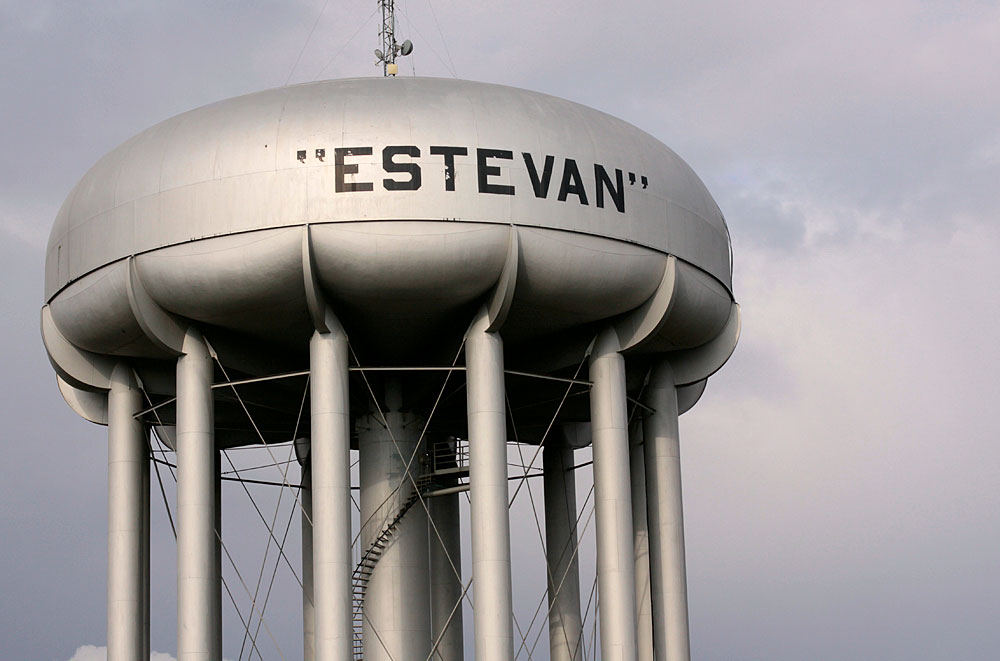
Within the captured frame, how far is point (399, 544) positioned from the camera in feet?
102

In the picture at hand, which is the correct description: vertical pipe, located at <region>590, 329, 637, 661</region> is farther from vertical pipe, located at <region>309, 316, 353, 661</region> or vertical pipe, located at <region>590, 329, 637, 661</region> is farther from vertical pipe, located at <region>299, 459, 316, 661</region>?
vertical pipe, located at <region>299, 459, 316, 661</region>

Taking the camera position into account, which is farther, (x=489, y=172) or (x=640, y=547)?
(x=640, y=547)

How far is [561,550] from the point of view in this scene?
35.3 m

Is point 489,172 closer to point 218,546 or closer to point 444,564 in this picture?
point 444,564

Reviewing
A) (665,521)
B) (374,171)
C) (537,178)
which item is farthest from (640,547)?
(374,171)

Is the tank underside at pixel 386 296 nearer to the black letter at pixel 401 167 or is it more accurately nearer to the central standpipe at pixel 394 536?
the black letter at pixel 401 167

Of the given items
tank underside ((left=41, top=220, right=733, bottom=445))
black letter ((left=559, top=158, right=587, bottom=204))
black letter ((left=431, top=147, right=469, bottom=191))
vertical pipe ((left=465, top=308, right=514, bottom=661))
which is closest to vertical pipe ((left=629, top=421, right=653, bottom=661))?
tank underside ((left=41, top=220, right=733, bottom=445))

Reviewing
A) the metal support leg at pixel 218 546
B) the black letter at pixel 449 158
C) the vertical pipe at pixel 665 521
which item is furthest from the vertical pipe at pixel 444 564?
the black letter at pixel 449 158

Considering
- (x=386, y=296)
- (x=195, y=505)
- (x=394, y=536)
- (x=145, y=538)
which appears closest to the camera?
(x=386, y=296)

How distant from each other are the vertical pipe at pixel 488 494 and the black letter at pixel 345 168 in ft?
9.59

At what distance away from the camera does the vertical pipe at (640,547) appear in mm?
31141

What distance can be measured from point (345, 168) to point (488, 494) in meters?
5.54

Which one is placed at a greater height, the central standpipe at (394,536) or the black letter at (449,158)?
the black letter at (449,158)

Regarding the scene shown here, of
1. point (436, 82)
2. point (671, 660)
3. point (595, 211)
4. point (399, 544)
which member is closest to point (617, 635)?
point (671, 660)
